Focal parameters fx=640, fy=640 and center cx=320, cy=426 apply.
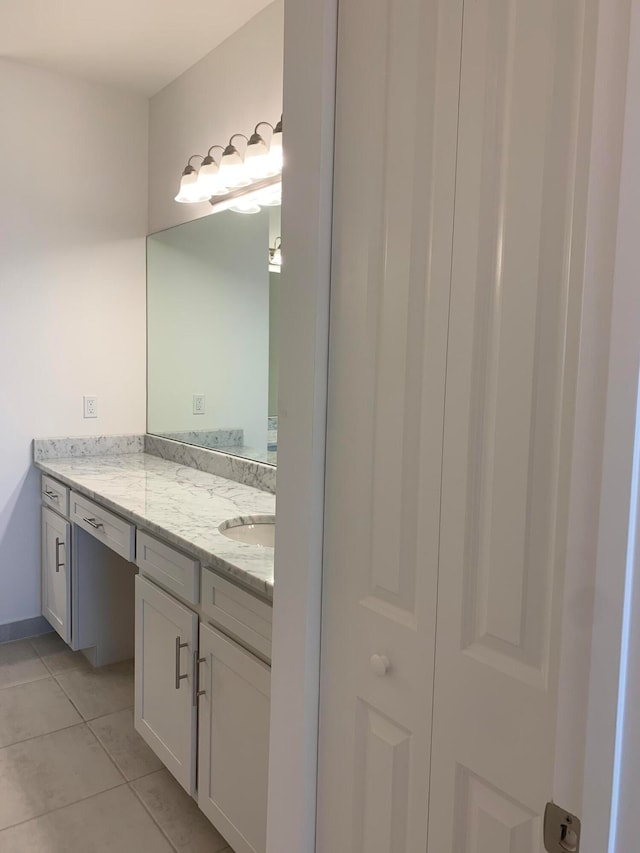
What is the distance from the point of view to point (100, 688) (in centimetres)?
261

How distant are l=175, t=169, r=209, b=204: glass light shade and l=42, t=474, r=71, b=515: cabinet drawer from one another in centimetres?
128

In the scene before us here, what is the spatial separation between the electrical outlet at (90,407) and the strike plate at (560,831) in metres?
2.81

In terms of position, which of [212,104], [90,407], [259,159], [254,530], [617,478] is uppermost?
[212,104]

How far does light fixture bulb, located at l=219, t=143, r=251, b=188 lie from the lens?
239cm

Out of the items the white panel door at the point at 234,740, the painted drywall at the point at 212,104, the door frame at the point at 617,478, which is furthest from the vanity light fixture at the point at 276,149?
the door frame at the point at 617,478

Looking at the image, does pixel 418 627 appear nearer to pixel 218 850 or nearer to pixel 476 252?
pixel 476 252

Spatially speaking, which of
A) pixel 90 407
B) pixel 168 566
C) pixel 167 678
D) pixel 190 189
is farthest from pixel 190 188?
pixel 167 678

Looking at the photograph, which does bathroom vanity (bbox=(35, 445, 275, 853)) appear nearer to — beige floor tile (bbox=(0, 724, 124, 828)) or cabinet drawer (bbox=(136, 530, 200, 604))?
cabinet drawer (bbox=(136, 530, 200, 604))

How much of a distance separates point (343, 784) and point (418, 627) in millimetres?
309

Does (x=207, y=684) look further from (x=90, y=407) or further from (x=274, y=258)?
(x=90, y=407)

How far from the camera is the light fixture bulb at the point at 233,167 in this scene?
2.39m

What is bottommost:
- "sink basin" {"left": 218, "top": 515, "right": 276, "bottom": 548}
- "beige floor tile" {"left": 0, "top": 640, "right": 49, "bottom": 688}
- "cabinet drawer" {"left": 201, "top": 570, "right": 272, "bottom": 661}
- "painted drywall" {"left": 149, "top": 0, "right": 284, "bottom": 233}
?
"beige floor tile" {"left": 0, "top": 640, "right": 49, "bottom": 688}

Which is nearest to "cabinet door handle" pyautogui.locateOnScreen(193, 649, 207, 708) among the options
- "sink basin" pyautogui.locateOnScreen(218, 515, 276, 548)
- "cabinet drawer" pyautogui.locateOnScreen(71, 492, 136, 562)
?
"sink basin" pyautogui.locateOnScreen(218, 515, 276, 548)

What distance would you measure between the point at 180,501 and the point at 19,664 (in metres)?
1.26
